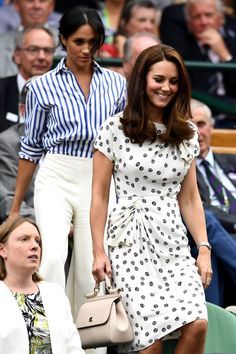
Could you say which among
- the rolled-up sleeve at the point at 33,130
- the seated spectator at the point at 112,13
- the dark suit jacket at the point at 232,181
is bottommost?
the seated spectator at the point at 112,13

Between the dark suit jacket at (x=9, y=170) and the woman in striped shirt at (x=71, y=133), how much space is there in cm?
78

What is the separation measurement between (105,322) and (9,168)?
255 cm

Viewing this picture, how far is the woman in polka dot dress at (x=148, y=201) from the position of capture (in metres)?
7.19

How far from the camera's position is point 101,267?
7.18 metres

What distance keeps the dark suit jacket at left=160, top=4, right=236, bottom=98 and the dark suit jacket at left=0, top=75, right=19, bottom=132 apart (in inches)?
72.8

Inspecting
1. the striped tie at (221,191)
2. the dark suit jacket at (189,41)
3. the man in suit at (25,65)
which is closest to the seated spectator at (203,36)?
the dark suit jacket at (189,41)

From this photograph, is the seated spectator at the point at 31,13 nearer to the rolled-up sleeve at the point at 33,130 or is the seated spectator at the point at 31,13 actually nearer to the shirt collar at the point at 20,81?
the shirt collar at the point at 20,81

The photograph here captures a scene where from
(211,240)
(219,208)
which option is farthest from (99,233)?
(219,208)

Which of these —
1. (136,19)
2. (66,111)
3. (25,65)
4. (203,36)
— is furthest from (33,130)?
(136,19)

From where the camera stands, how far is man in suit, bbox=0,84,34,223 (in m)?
9.12

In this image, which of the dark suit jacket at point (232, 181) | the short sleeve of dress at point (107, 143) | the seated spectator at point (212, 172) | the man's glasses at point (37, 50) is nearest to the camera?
the short sleeve of dress at point (107, 143)

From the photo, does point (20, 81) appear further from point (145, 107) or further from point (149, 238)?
point (149, 238)

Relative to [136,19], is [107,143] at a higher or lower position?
higher

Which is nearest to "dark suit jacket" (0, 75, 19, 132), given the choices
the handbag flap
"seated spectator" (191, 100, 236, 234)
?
"seated spectator" (191, 100, 236, 234)
